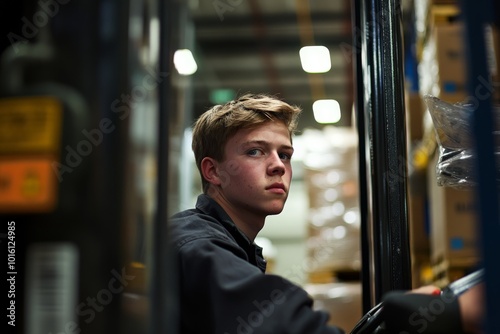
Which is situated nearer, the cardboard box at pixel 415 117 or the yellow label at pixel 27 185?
the yellow label at pixel 27 185

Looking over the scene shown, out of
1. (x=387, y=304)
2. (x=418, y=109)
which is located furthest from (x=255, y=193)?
(x=418, y=109)

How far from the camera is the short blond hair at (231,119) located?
2121 millimetres

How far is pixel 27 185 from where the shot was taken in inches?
32.9

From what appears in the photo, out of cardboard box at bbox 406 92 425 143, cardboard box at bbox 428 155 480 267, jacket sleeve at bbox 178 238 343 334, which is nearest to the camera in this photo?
jacket sleeve at bbox 178 238 343 334

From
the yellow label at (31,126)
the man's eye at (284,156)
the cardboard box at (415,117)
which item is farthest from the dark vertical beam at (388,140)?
the cardboard box at (415,117)

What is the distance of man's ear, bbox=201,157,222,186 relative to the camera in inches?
84.8

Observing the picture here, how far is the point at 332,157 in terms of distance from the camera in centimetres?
601

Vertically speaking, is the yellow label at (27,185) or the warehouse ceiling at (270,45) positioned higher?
the warehouse ceiling at (270,45)

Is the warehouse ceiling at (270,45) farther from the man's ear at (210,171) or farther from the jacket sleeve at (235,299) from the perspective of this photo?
the jacket sleeve at (235,299)

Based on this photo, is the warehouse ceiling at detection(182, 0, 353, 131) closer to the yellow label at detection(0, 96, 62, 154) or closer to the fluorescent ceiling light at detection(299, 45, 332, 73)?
the fluorescent ceiling light at detection(299, 45, 332, 73)

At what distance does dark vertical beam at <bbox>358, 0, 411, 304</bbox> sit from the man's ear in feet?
1.52

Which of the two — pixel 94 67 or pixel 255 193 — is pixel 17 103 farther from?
pixel 255 193

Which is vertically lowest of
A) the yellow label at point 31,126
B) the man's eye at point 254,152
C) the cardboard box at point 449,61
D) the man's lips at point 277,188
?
the man's lips at point 277,188

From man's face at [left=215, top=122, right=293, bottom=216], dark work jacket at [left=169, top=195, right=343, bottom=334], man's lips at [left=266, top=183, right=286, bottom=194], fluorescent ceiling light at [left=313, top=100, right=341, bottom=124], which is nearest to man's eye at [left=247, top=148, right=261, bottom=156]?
man's face at [left=215, top=122, right=293, bottom=216]
